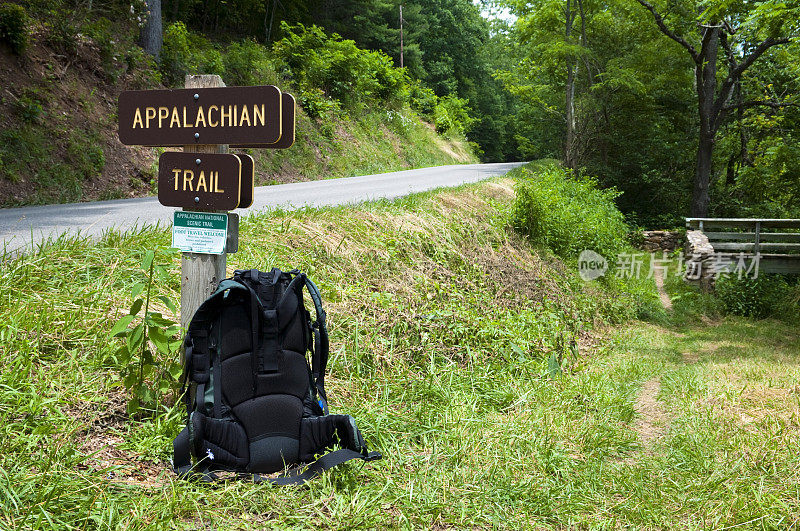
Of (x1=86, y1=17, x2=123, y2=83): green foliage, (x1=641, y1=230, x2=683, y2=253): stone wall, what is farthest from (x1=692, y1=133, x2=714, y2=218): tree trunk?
(x1=86, y1=17, x2=123, y2=83): green foliage

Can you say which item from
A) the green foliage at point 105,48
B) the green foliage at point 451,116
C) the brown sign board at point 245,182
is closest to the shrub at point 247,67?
the green foliage at point 105,48

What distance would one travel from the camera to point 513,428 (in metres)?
4.05

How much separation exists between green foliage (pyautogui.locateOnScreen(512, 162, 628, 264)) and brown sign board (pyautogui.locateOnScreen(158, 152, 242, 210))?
7750 millimetres

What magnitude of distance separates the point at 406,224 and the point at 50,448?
497 cm

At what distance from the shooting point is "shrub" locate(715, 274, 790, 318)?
12.8m

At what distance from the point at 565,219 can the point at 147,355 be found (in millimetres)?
9832

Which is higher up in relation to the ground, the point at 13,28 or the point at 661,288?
the point at 13,28

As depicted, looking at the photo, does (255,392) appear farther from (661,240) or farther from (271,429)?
→ (661,240)

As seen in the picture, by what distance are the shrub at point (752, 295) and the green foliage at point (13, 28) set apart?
14.9 m

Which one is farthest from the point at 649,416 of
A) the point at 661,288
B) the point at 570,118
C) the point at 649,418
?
the point at 570,118

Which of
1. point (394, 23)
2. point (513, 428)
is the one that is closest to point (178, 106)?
point (513, 428)

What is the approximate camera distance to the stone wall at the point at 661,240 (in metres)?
19.5

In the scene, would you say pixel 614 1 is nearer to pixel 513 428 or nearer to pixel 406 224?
pixel 406 224

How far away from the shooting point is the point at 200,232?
3.32 m
